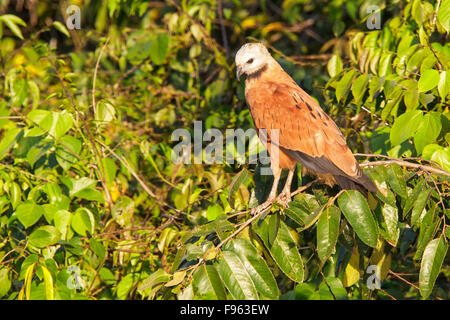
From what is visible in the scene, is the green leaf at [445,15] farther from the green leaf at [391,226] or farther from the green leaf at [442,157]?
the green leaf at [391,226]

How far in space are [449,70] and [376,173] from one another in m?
0.81

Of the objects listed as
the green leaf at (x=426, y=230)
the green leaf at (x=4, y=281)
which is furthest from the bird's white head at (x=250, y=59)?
the green leaf at (x=4, y=281)

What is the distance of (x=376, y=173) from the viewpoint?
2680 mm

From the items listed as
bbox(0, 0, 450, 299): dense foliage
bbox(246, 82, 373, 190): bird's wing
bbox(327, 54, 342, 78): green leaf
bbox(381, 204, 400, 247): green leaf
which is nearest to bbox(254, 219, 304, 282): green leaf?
bbox(0, 0, 450, 299): dense foliage

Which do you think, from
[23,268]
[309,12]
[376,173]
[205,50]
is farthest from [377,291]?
[309,12]

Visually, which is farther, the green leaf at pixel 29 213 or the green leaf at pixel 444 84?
the green leaf at pixel 29 213

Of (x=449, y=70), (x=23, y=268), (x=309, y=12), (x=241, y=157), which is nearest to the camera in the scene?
(x=23, y=268)

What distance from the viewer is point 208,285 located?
2.22 metres

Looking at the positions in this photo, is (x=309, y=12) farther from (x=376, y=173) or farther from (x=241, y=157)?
(x=376, y=173)

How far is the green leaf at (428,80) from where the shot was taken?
9.57 ft

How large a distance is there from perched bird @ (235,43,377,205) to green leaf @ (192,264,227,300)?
0.87 metres

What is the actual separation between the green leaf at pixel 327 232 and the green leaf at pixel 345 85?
102cm

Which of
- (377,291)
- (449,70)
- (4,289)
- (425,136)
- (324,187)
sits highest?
(449,70)

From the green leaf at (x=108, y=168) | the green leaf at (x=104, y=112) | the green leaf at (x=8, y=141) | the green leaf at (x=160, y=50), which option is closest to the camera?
the green leaf at (x=8, y=141)
